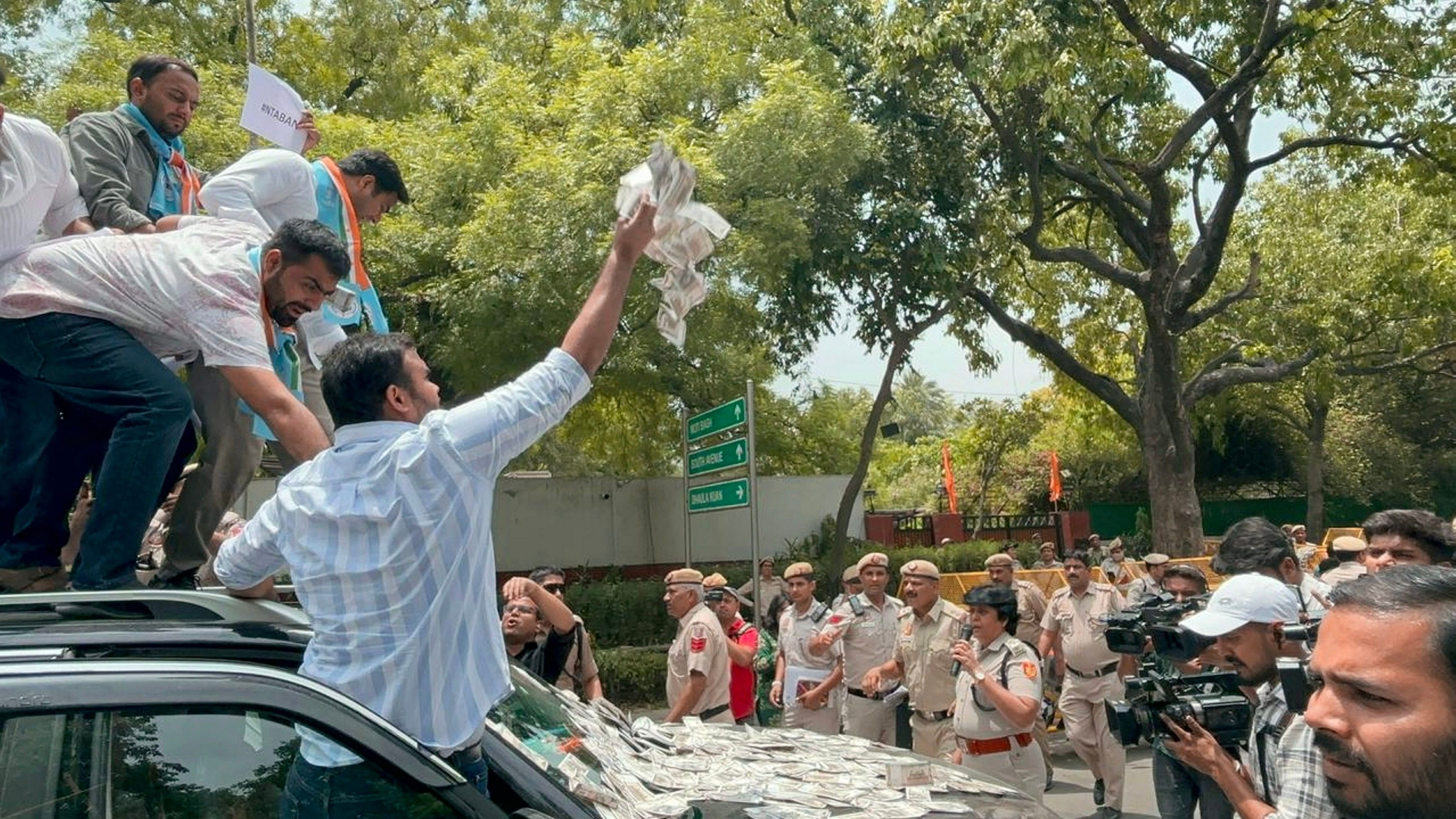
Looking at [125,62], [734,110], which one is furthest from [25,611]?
[125,62]

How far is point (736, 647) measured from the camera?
8.69m

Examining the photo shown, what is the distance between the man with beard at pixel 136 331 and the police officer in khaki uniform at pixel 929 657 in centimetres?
561

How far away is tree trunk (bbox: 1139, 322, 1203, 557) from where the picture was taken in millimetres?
20688

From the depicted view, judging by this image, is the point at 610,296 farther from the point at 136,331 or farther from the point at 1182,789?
the point at 1182,789

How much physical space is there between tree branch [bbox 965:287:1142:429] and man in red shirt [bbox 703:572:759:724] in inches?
483

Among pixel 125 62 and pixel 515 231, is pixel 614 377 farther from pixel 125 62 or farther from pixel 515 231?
pixel 125 62

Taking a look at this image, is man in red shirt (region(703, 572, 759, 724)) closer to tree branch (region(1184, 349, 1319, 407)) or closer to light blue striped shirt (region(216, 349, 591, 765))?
light blue striped shirt (region(216, 349, 591, 765))

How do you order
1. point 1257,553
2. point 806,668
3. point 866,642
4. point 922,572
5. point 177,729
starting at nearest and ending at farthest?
point 177,729, point 1257,553, point 922,572, point 866,642, point 806,668

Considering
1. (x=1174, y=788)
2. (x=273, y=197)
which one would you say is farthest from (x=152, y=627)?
(x=1174, y=788)

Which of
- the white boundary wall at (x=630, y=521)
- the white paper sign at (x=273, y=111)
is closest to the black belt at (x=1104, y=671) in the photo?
the white paper sign at (x=273, y=111)

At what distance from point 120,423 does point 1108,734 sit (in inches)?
305

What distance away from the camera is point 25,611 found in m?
2.79

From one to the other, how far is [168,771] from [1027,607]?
32.7ft

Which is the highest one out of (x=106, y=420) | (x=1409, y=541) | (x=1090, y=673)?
(x=106, y=420)
